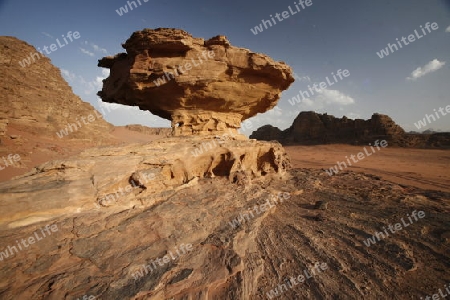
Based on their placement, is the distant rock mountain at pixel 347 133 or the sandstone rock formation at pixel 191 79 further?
the distant rock mountain at pixel 347 133

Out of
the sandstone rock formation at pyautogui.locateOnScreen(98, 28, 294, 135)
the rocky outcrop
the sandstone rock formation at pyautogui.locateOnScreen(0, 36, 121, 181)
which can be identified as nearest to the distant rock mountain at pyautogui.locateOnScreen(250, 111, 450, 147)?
the sandstone rock formation at pyautogui.locateOnScreen(98, 28, 294, 135)

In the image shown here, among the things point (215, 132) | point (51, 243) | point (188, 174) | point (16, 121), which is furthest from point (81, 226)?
point (16, 121)

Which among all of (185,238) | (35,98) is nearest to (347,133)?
(185,238)

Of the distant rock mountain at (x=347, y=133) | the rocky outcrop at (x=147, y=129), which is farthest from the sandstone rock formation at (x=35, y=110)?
the rocky outcrop at (x=147, y=129)

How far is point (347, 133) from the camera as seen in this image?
32.8 m

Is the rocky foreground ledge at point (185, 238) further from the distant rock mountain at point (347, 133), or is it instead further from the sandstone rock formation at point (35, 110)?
the distant rock mountain at point (347, 133)

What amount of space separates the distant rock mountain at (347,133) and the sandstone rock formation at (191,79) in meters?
29.7

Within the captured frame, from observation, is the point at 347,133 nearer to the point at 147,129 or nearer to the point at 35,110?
the point at 35,110

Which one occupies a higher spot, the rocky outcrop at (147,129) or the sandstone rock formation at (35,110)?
the rocky outcrop at (147,129)

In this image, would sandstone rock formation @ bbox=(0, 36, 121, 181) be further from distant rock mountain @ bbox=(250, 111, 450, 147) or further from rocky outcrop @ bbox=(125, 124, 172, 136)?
rocky outcrop @ bbox=(125, 124, 172, 136)

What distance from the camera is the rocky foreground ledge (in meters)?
2.67

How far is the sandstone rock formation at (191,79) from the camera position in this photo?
20.4 ft

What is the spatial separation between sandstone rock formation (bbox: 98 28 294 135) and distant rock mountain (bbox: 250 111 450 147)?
29.7m

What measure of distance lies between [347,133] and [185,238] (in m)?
36.7
